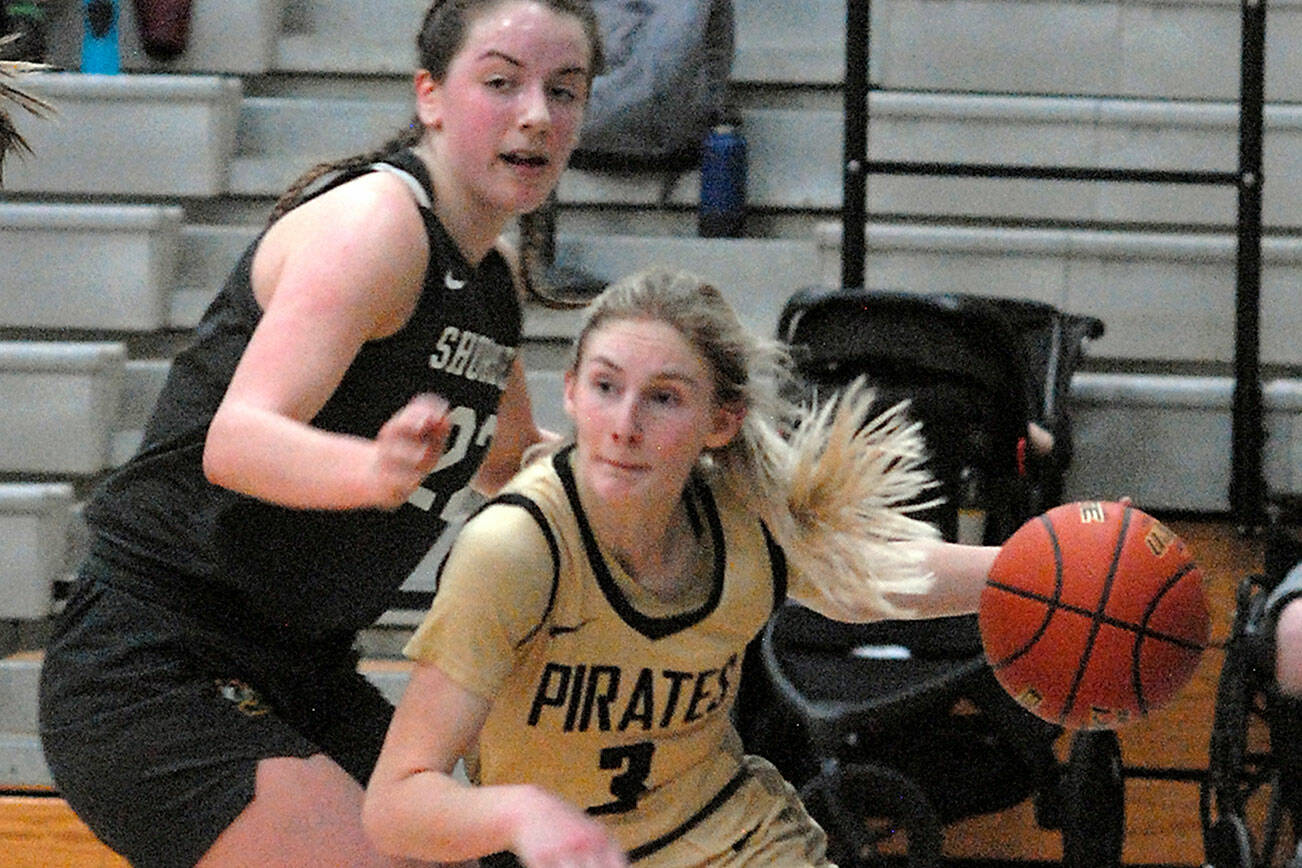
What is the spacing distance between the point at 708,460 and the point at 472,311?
15.1 inches

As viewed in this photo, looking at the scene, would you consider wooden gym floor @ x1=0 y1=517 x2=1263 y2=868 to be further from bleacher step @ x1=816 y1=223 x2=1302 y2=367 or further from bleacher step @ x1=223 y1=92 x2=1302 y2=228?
bleacher step @ x1=223 y1=92 x2=1302 y2=228

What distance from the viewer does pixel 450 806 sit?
1701mm

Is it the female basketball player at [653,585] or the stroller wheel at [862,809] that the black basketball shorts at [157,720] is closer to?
the female basketball player at [653,585]

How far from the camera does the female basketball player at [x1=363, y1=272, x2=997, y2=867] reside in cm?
188

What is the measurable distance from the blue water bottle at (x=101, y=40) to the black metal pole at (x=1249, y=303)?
9.56 feet

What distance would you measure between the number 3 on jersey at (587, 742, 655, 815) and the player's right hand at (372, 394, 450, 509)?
61cm

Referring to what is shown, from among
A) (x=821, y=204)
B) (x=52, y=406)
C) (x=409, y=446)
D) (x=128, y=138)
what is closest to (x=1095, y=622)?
(x=409, y=446)

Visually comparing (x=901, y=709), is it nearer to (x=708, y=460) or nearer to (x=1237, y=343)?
(x=708, y=460)

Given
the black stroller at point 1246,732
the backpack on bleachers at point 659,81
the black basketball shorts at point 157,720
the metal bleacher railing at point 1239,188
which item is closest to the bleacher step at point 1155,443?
the metal bleacher railing at point 1239,188

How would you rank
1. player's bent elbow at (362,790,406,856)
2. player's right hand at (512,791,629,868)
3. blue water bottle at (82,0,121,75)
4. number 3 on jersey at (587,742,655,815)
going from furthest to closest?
blue water bottle at (82,0,121,75), number 3 on jersey at (587,742,655,815), player's bent elbow at (362,790,406,856), player's right hand at (512,791,629,868)

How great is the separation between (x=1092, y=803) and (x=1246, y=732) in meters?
0.32

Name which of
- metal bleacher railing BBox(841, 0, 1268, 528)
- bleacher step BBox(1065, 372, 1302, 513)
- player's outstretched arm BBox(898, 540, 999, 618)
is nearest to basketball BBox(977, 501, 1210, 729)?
player's outstretched arm BBox(898, 540, 999, 618)

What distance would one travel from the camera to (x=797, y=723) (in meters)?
3.53

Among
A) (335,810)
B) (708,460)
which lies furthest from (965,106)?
(335,810)
